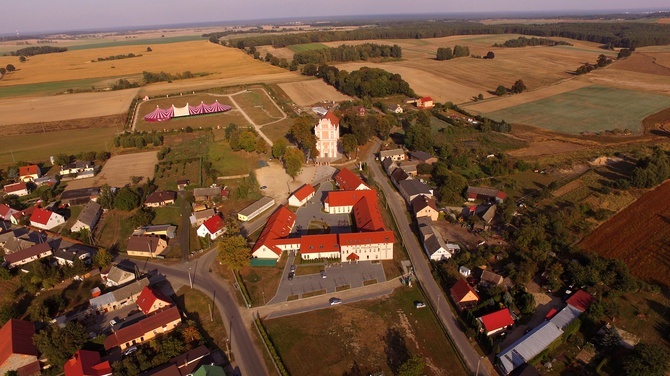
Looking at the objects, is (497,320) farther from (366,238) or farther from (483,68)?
(483,68)

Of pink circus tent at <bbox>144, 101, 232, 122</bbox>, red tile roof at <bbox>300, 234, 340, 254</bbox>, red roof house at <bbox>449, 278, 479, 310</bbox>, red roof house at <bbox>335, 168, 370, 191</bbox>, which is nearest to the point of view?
red roof house at <bbox>449, 278, 479, 310</bbox>

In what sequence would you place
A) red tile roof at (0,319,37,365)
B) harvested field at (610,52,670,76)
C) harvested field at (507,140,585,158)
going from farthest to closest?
harvested field at (610,52,670,76) → harvested field at (507,140,585,158) → red tile roof at (0,319,37,365)

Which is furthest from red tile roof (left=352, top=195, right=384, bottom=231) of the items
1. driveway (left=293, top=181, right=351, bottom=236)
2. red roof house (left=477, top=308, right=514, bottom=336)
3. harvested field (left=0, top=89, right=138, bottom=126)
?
harvested field (left=0, top=89, right=138, bottom=126)

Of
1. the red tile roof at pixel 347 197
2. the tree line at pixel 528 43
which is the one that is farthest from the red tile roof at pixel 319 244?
the tree line at pixel 528 43

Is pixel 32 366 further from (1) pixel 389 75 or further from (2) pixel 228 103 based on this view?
(1) pixel 389 75

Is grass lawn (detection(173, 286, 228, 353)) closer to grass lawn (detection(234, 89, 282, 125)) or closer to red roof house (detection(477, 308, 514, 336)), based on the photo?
red roof house (detection(477, 308, 514, 336))

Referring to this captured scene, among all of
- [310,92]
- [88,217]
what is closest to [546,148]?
[310,92]

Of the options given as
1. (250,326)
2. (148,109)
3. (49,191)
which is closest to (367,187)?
(250,326)
